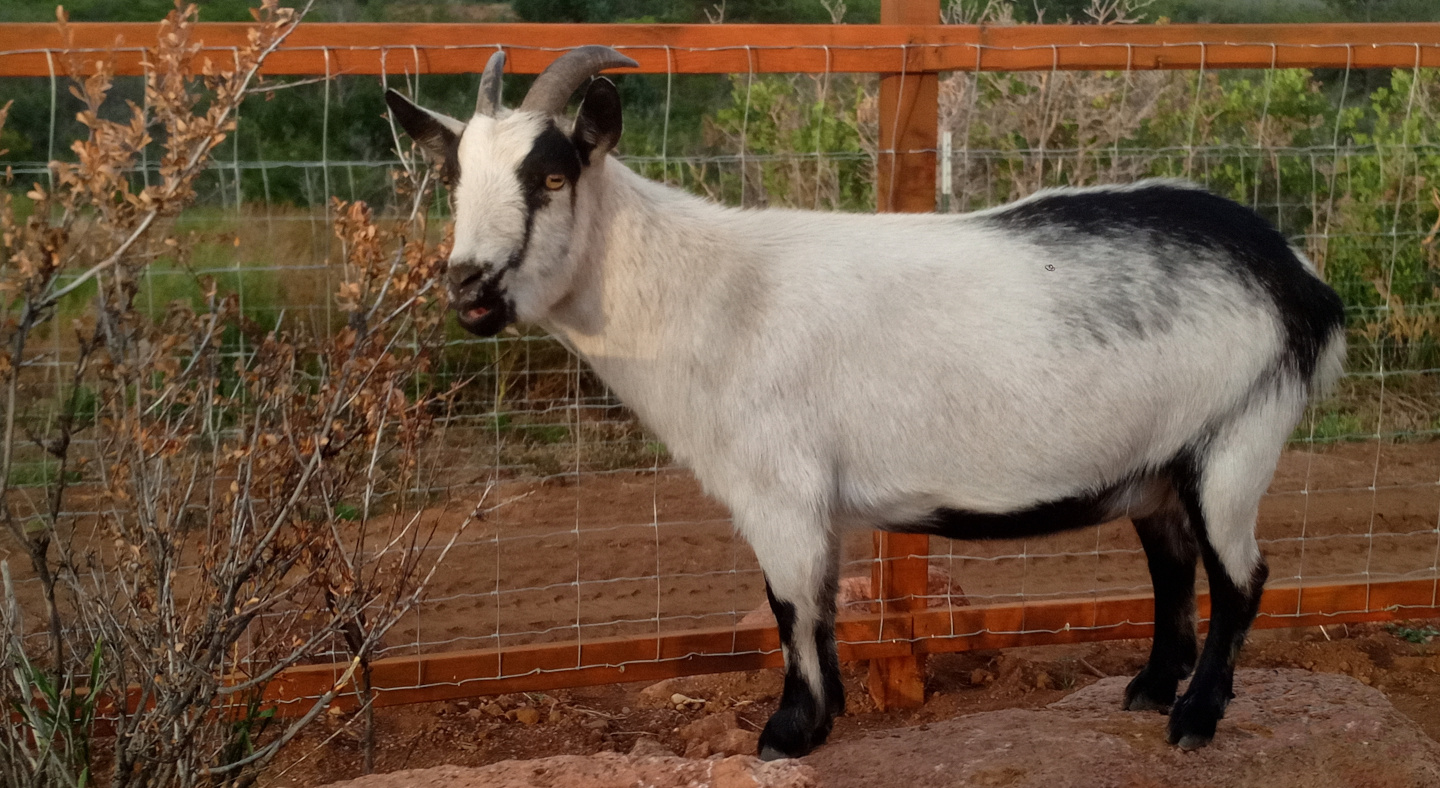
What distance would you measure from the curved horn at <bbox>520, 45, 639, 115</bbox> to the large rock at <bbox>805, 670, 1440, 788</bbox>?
191 cm

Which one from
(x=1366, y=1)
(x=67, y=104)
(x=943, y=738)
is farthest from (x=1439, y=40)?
(x=1366, y=1)

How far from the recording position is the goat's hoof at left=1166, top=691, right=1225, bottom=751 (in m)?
3.31

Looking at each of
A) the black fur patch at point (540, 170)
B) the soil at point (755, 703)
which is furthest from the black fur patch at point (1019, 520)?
the black fur patch at point (540, 170)

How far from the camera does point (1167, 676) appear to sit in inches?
148

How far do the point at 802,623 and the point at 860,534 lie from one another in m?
3.14

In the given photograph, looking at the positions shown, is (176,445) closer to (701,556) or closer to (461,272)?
(461,272)

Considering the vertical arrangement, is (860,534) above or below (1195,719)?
below

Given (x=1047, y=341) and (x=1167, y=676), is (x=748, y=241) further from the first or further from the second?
(x=1167, y=676)

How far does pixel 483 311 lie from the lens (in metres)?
3.01

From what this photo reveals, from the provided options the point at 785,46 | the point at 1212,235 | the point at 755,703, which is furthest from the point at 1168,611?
the point at 785,46

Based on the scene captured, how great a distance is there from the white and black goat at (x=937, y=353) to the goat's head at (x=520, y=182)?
1 cm

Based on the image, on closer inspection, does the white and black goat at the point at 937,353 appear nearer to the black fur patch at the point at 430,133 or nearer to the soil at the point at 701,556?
the black fur patch at the point at 430,133

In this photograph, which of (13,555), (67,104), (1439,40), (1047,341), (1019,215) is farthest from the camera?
(67,104)

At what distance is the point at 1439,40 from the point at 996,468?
2.55 metres
